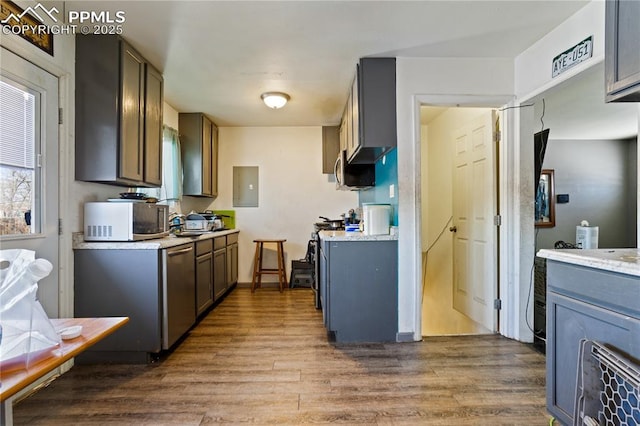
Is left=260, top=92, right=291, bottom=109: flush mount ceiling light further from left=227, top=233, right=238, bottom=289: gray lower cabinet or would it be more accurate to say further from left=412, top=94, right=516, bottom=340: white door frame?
left=227, top=233, right=238, bottom=289: gray lower cabinet

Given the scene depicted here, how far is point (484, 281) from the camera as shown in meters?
3.02

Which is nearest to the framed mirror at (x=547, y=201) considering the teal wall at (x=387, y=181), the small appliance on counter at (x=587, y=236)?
the small appliance on counter at (x=587, y=236)

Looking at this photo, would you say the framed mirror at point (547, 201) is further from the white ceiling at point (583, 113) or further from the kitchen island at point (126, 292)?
the kitchen island at point (126, 292)

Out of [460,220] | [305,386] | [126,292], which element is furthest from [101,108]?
[460,220]

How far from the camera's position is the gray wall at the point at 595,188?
201 inches

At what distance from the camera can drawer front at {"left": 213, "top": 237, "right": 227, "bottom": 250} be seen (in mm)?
3670

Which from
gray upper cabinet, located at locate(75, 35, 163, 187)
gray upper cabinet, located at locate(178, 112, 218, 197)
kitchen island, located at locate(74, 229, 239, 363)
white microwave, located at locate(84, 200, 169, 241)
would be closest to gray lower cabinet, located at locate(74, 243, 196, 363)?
kitchen island, located at locate(74, 229, 239, 363)

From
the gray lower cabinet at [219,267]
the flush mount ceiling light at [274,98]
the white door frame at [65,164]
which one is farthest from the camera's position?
the gray lower cabinet at [219,267]

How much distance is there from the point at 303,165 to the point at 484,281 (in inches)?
117

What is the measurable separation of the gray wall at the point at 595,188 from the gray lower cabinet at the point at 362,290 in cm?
368

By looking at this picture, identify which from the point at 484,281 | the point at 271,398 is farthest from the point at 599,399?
the point at 484,281

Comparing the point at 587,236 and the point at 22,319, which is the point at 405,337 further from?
the point at 22,319

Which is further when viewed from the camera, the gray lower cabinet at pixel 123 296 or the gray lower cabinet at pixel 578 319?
the gray lower cabinet at pixel 123 296

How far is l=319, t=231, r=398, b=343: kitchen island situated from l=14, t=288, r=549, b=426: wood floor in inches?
5.3
